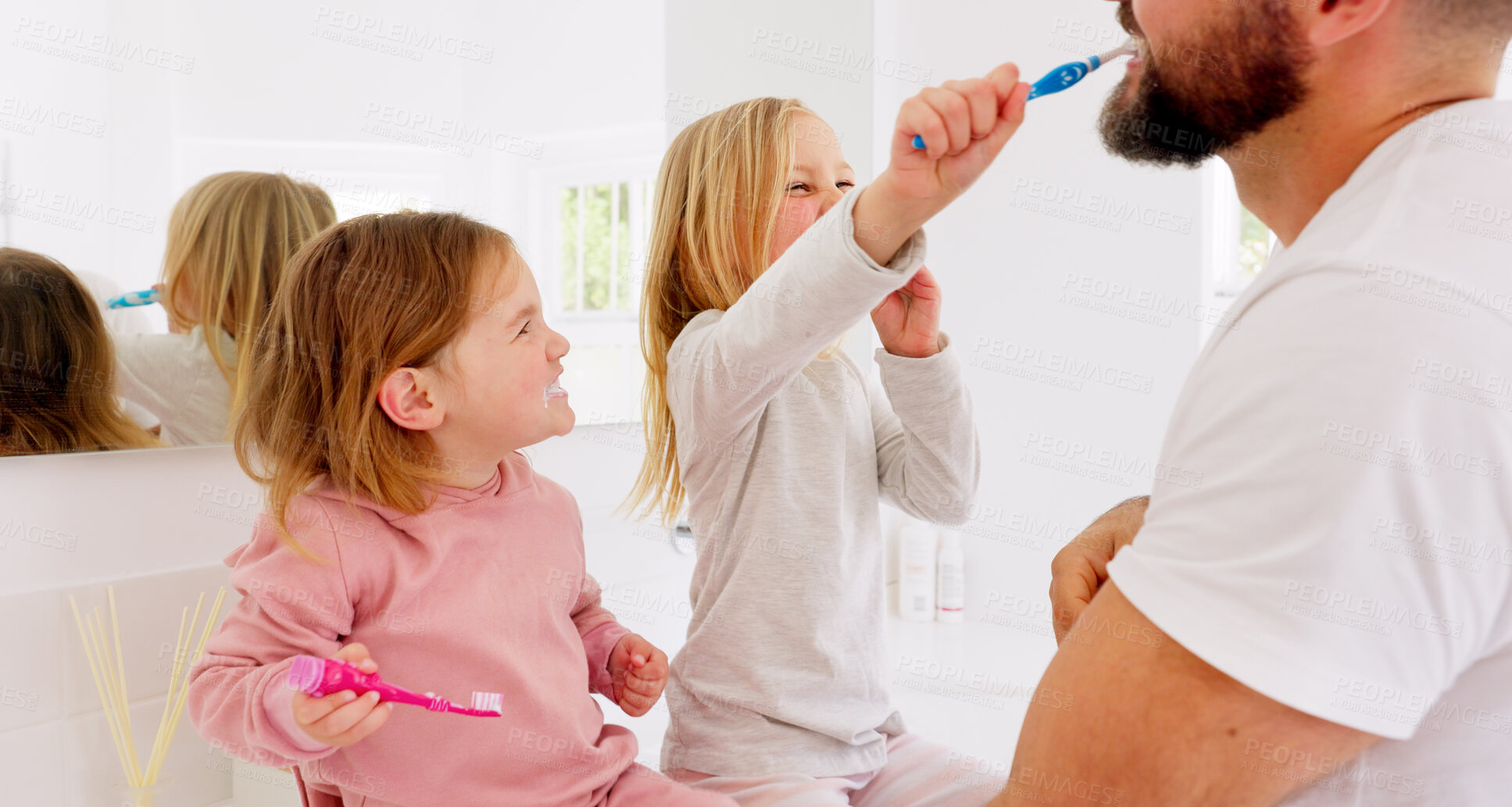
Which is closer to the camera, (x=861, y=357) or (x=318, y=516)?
(x=318, y=516)

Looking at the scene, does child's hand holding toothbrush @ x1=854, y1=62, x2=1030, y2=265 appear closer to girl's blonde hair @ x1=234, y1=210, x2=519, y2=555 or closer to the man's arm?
the man's arm

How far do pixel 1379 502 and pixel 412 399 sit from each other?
753 mm

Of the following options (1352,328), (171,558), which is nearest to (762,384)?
(1352,328)

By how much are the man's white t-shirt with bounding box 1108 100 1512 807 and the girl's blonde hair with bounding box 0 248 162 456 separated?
0.98 metres

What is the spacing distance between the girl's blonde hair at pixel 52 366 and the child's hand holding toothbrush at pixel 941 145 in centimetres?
79

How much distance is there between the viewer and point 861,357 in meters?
2.14

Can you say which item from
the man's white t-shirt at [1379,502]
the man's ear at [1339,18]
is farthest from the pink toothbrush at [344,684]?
the man's ear at [1339,18]

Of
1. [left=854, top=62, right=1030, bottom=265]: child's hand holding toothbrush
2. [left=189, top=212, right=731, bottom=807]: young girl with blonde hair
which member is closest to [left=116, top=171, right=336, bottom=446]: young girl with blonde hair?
[left=189, top=212, right=731, bottom=807]: young girl with blonde hair

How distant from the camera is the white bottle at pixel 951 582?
2219 millimetres

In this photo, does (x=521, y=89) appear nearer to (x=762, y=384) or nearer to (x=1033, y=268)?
(x=762, y=384)

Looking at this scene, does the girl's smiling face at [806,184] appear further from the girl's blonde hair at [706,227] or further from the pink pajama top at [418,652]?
the pink pajama top at [418,652]

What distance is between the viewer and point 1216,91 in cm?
78

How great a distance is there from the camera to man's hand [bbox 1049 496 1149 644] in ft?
2.87

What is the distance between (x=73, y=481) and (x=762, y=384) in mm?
686
